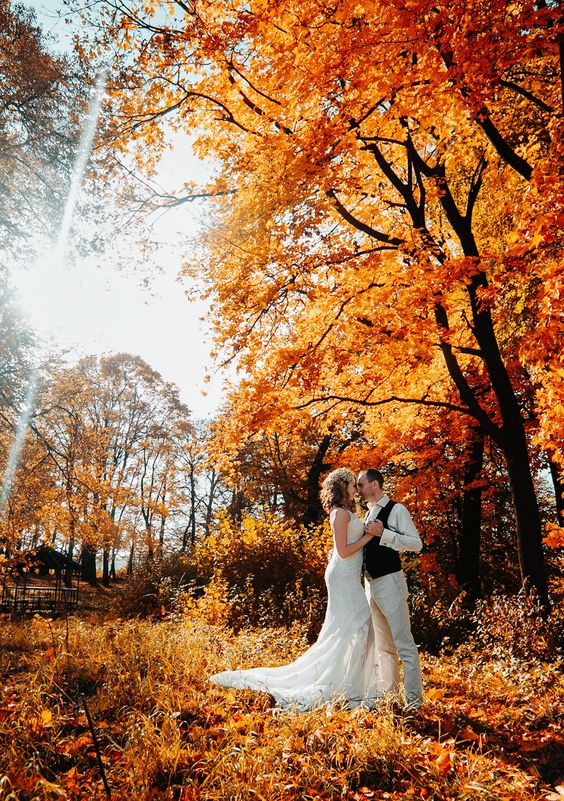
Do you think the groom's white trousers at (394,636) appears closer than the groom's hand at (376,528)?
Yes

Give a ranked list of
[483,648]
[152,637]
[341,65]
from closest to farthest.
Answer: [341,65] < [152,637] < [483,648]

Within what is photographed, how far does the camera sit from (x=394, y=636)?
15.0ft

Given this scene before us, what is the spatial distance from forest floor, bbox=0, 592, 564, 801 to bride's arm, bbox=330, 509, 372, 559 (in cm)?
130

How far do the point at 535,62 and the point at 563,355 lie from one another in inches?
230

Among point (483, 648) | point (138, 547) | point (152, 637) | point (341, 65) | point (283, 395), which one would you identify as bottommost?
point (483, 648)

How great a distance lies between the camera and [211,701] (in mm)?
4547

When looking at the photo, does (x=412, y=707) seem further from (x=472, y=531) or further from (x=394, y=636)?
(x=472, y=531)

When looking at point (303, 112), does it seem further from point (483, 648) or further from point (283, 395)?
point (483, 648)

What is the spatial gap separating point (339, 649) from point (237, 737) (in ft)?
4.72

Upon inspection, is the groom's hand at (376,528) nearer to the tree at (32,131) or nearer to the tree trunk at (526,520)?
the tree trunk at (526,520)

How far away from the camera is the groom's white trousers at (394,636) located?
4.49 metres

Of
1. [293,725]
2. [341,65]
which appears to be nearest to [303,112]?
[341,65]

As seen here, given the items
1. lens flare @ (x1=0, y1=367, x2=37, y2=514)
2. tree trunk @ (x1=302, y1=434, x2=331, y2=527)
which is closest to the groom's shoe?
lens flare @ (x1=0, y1=367, x2=37, y2=514)

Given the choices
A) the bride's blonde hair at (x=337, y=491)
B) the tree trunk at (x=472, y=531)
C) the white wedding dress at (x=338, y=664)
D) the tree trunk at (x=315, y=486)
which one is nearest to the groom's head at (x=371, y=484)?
the bride's blonde hair at (x=337, y=491)
